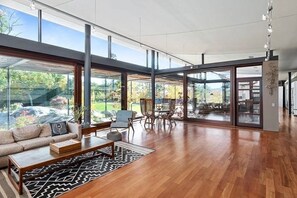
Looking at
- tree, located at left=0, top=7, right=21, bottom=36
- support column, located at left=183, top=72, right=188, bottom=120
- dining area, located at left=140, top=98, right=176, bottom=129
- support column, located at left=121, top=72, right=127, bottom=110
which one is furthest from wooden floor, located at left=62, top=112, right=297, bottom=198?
tree, located at left=0, top=7, right=21, bottom=36

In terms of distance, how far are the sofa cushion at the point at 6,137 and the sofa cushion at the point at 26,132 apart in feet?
0.25

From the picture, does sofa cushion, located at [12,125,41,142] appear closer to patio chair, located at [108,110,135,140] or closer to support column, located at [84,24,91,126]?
support column, located at [84,24,91,126]

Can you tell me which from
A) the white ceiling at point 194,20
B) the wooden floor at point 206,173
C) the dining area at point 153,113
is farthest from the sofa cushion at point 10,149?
the dining area at point 153,113

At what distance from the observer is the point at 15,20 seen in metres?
4.38

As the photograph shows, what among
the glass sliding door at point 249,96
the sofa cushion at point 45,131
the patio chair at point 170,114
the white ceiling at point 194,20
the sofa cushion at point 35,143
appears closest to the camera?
the sofa cushion at point 35,143

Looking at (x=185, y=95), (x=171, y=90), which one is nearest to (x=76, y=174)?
(x=185, y=95)

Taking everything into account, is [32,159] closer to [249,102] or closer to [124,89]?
[124,89]

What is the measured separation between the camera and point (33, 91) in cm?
475

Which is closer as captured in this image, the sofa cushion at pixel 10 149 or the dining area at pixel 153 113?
the sofa cushion at pixel 10 149

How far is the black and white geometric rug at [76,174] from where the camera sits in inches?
95.7

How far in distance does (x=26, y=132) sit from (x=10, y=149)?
71cm

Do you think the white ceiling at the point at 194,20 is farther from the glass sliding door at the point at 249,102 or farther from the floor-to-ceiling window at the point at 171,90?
the floor-to-ceiling window at the point at 171,90

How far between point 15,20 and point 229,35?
19.9ft

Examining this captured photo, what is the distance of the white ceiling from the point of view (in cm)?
358
